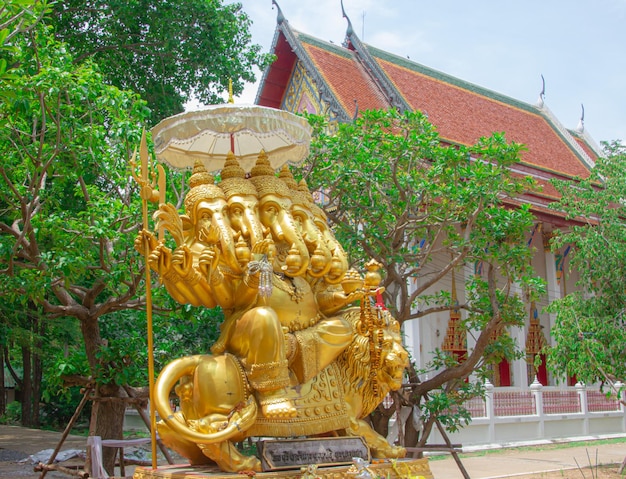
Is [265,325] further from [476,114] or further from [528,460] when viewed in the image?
[476,114]

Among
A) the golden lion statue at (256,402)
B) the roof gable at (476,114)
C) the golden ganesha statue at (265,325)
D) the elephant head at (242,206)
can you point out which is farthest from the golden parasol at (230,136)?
the roof gable at (476,114)

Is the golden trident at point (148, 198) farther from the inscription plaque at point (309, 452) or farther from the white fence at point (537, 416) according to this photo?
the white fence at point (537, 416)

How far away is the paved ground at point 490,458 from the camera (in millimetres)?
10836

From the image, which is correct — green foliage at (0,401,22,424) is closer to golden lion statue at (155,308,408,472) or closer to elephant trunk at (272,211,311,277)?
golden lion statue at (155,308,408,472)

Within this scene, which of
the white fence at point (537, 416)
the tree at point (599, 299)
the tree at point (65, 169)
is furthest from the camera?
the white fence at point (537, 416)

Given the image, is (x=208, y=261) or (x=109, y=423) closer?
(x=208, y=261)

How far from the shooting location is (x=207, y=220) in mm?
4898

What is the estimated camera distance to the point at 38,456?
10688 millimetres

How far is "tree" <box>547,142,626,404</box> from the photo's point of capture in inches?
403

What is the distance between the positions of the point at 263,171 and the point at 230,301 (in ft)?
3.48

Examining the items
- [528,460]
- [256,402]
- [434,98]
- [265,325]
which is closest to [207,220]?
[265,325]

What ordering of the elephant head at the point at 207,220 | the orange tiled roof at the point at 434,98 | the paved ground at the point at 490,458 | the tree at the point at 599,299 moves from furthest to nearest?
the orange tiled roof at the point at 434,98, the paved ground at the point at 490,458, the tree at the point at 599,299, the elephant head at the point at 207,220

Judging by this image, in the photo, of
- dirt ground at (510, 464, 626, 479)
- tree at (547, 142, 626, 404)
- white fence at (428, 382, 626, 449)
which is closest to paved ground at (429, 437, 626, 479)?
dirt ground at (510, 464, 626, 479)

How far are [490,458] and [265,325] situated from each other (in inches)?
377
